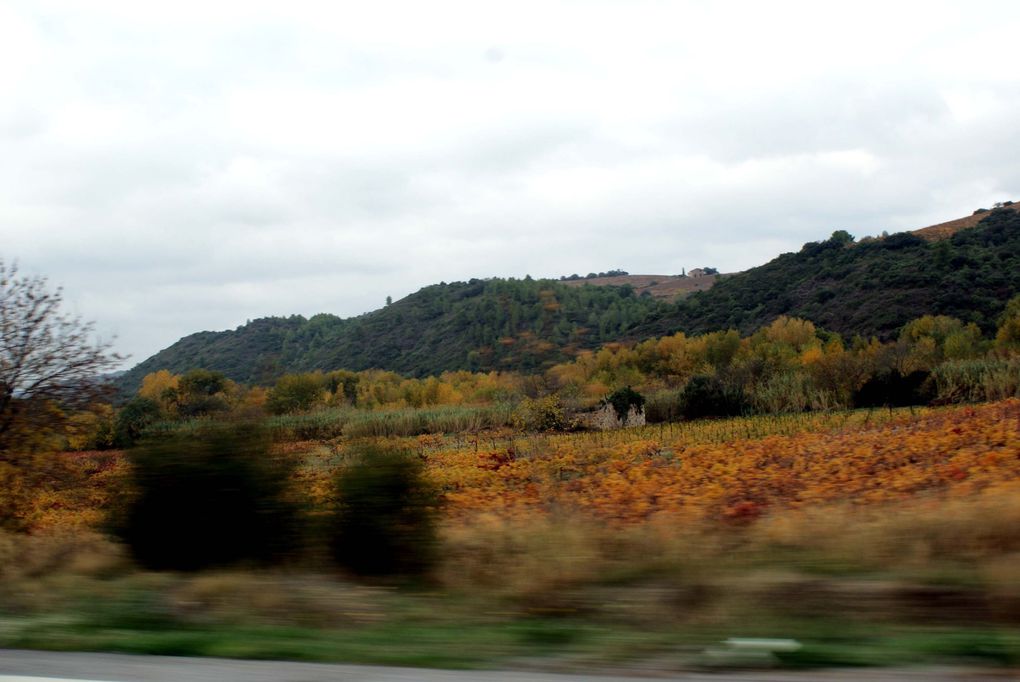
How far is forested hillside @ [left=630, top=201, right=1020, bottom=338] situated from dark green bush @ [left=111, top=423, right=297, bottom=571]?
5480 centimetres

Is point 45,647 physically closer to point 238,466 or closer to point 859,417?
point 238,466

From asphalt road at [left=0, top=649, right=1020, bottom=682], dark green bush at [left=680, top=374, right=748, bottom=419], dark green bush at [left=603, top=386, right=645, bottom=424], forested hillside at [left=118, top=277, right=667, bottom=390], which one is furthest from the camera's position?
forested hillside at [left=118, top=277, right=667, bottom=390]

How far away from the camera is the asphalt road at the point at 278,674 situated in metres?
4.55

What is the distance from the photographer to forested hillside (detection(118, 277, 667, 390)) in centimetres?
5394

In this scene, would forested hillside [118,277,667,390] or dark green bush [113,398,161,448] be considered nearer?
dark green bush [113,398,161,448]

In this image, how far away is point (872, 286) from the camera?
65.5 meters

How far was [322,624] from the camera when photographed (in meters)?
6.29

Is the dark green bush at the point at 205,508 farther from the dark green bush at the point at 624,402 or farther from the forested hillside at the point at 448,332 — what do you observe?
the forested hillside at the point at 448,332

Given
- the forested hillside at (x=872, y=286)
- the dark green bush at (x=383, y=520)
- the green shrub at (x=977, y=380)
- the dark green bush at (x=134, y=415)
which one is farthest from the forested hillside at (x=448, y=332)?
the dark green bush at (x=383, y=520)

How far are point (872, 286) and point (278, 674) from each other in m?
66.8

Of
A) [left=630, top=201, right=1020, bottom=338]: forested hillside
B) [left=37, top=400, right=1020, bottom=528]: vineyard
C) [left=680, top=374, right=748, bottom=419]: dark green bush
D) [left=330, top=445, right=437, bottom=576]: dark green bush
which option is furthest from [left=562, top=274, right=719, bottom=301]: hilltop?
[left=330, top=445, right=437, bottom=576]: dark green bush

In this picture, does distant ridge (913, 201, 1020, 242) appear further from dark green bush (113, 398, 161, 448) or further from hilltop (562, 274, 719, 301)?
dark green bush (113, 398, 161, 448)

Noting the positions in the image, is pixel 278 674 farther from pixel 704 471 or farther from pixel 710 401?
pixel 710 401

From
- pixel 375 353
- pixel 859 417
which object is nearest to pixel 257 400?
pixel 859 417
